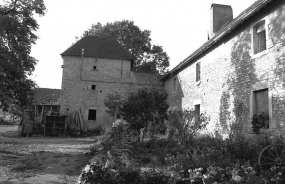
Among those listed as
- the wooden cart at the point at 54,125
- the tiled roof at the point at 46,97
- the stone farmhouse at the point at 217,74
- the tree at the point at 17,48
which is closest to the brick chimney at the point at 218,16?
the stone farmhouse at the point at 217,74

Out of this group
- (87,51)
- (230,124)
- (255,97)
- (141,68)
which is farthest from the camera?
(141,68)

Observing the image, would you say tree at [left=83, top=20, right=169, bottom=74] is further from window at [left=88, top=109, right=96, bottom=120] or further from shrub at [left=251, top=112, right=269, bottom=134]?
shrub at [left=251, top=112, right=269, bottom=134]

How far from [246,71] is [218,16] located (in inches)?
357

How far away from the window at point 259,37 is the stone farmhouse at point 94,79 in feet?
40.8

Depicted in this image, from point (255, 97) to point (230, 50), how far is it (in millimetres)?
2738

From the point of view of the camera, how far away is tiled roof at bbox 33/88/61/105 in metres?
21.7

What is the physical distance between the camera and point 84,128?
19.8 m

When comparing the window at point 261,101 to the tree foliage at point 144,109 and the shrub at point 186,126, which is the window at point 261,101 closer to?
the shrub at point 186,126

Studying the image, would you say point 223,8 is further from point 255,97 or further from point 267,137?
point 267,137

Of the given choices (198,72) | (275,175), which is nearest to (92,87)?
(198,72)

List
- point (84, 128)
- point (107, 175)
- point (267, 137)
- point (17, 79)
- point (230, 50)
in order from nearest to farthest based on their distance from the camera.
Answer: point (107, 175) → point (267, 137) → point (230, 50) → point (17, 79) → point (84, 128)

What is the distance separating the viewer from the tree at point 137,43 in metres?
30.6

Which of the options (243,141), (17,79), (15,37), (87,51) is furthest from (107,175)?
(87,51)

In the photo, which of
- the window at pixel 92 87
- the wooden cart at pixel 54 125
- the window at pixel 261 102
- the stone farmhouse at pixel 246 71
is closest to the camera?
the stone farmhouse at pixel 246 71
